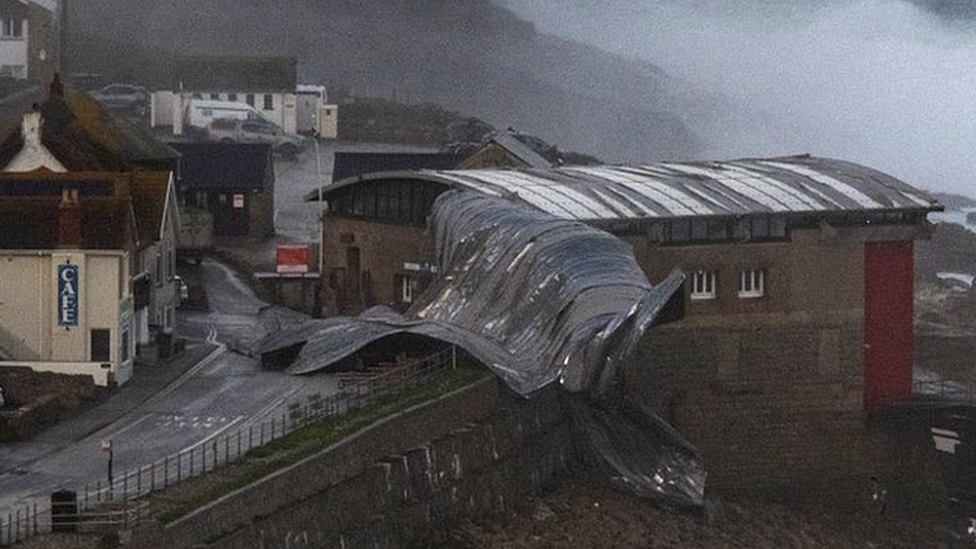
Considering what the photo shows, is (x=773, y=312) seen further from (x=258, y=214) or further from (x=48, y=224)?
(x=258, y=214)

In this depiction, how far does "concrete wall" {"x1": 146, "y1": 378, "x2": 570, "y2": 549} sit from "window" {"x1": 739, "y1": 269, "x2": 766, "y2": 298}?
403 centimetres

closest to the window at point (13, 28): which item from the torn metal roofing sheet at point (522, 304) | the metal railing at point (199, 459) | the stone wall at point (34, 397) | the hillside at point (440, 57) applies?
the hillside at point (440, 57)

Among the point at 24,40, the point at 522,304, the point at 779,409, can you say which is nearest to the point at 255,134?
the point at 24,40

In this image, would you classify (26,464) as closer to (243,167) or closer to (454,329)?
(454,329)

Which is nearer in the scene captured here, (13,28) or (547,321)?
Answer: (547,321)

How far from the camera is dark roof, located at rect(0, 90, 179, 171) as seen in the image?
26.9 meters

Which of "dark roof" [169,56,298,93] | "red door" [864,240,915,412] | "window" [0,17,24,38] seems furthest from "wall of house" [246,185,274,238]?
"dark roof" [169,56,298,93]

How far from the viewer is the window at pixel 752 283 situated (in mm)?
26578

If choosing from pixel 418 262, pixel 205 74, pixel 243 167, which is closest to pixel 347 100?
pixel 205 74

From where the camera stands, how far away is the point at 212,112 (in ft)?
159

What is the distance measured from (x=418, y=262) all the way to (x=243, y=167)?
27.9 ft

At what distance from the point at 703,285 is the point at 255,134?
895 inches

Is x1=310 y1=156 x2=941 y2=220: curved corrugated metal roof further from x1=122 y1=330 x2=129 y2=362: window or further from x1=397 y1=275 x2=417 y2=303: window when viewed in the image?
x1=122 y1=330 x2=129 y2=362: window

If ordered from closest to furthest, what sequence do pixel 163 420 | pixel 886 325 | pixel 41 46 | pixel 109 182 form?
1. pixel 163 420
2. pixel 109 182
3. pixel 886 325
4. pixel 41 46
